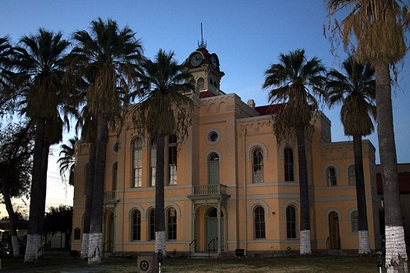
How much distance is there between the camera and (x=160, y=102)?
28000 mm

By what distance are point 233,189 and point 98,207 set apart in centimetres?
992

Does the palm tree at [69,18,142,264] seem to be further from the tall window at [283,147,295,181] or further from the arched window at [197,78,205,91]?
the arched window at [197,78,205,91]

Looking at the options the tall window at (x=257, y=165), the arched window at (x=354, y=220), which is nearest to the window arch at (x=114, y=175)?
the tall window at (x=257, y=165)

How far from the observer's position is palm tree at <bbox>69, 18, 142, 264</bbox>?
2442 cm

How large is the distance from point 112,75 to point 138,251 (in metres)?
13.5

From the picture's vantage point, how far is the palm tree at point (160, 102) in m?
27.7

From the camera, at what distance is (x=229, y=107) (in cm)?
3250

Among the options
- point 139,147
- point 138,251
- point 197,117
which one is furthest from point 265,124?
point 138,251

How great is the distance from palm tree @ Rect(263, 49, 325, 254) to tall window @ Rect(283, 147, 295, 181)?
2122 mm

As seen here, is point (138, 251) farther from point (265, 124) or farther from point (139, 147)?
point (265, 124)

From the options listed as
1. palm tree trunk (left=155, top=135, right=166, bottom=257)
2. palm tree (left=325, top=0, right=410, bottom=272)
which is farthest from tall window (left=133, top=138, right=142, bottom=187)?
palm tree (left=325, top=0, right=410, bottom=272)

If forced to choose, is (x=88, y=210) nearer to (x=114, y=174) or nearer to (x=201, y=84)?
(x=114, y=174)

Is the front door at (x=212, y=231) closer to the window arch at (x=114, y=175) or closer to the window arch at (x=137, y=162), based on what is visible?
the window arch at (x=137, y=162)

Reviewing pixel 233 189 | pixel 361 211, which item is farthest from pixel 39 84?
pixel 361 211
